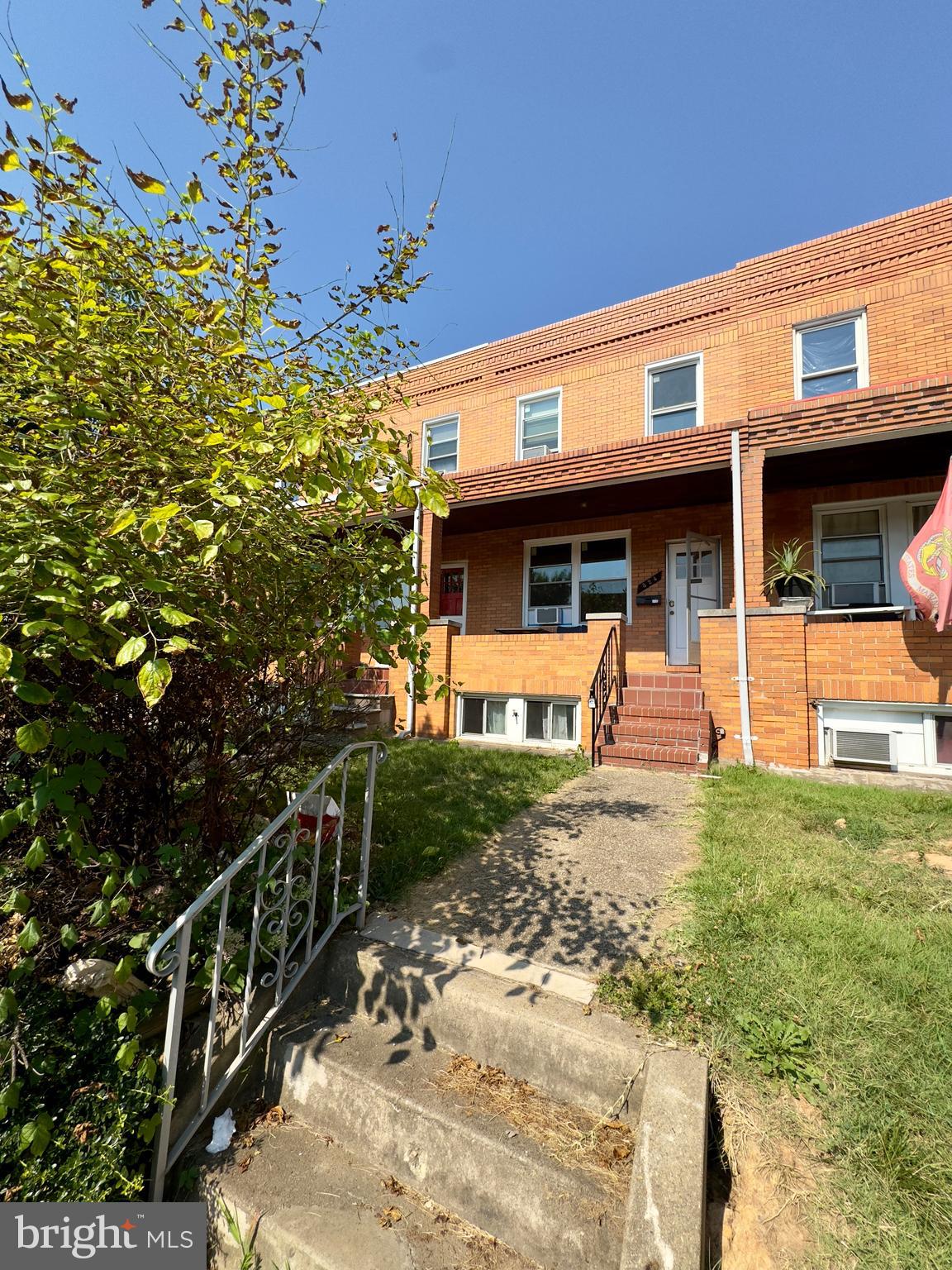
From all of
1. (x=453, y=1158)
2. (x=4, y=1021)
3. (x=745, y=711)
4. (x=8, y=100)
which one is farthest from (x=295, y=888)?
(x=745, y=711)

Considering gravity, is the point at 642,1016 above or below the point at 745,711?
below

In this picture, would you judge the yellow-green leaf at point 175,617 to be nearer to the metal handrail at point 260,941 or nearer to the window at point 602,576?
the metal handrail at point 260,941

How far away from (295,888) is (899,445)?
29.6ft

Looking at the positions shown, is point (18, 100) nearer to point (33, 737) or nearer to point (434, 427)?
point (33, 737)

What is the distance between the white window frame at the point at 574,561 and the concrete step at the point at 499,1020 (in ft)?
28.0

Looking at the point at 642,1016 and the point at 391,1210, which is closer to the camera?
the point at 391,1210

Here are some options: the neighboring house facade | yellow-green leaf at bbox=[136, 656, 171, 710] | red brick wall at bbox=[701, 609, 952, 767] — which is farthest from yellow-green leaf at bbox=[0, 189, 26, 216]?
red brick wall at bbox=[701, 609, 952, 767]

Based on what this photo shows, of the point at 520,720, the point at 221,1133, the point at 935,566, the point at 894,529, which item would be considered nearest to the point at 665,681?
the point at 520,720

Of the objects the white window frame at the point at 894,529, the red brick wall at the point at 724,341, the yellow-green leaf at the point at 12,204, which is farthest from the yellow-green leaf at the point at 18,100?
the white window frame at the point at 894,529

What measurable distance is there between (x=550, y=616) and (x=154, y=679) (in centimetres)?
1014

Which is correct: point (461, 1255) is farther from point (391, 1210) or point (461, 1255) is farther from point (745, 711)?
point (745, 711)

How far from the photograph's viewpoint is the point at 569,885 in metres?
3.69

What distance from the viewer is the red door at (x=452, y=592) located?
40.3 feet

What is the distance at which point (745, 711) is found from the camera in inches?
280
